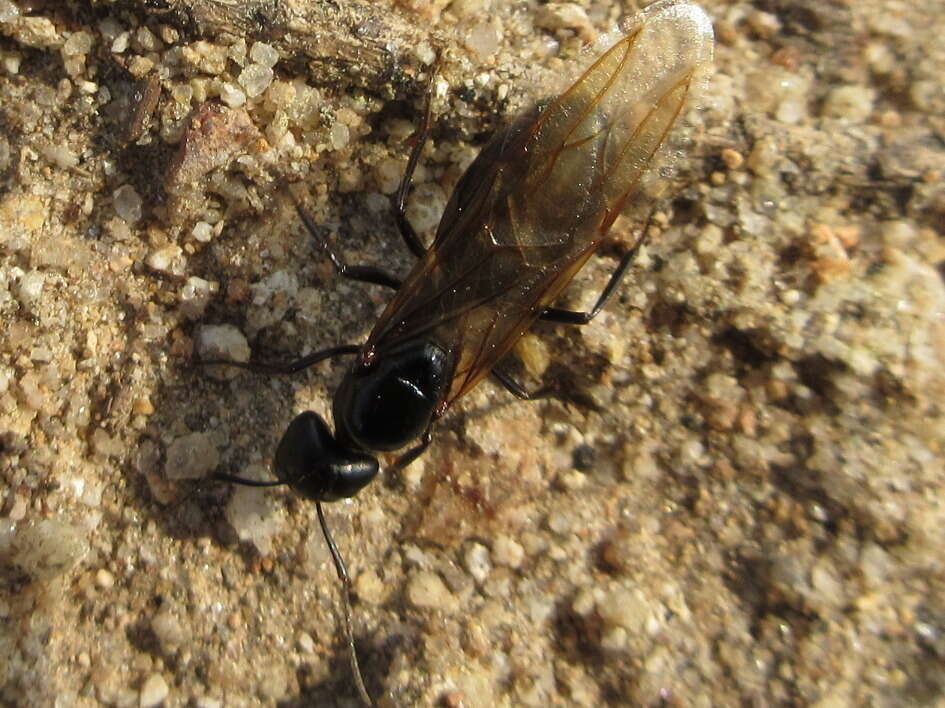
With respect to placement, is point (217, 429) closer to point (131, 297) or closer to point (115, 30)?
point (131, 297)

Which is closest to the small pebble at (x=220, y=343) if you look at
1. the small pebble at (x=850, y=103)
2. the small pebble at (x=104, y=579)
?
the small pebble at (x=104, y=579)

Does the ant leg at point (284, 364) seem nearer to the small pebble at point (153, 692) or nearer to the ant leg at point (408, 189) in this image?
the ant leg at point (408, 189)

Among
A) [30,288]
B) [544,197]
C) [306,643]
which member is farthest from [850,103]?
[30,288]

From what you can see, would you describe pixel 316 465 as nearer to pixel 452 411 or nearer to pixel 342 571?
pixel 342 571

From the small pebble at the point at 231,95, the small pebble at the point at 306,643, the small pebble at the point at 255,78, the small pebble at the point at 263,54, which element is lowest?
the small pebble at the point at 306,643

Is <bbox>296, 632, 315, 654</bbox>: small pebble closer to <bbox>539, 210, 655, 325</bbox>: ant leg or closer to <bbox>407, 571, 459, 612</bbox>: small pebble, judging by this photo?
<bbox>407, 571, 459, 612</bbox>: small pebble

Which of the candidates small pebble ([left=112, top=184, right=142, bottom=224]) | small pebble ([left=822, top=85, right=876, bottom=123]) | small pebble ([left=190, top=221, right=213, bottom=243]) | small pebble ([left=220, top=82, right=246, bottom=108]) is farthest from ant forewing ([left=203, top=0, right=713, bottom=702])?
small pebble ([left=822, top=85, right=876, bottom=123])
